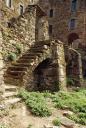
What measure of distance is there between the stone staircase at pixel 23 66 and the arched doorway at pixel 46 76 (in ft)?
2.43

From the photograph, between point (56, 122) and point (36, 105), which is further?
point (36, 105)

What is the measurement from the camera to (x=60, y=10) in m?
35.6

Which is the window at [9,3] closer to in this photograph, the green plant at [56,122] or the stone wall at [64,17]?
the stone wall at [64,17]

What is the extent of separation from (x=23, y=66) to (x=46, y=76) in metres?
1.80

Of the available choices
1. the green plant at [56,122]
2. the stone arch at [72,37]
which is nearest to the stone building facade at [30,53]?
the green plant at [56,122]

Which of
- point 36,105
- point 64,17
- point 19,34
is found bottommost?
point 36,105

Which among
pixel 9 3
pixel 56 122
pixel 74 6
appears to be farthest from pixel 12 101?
pixel 74 6

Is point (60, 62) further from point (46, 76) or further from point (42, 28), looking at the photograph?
point (42, 28)

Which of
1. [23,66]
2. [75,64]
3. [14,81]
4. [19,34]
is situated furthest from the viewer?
[75,64]

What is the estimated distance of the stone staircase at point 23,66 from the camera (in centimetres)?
1093

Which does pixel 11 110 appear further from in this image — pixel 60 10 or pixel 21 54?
pixel 60 10

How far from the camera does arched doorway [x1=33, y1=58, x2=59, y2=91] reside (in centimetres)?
1249

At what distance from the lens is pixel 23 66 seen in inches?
449

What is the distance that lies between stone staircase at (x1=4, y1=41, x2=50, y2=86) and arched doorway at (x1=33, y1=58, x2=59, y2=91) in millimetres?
742
